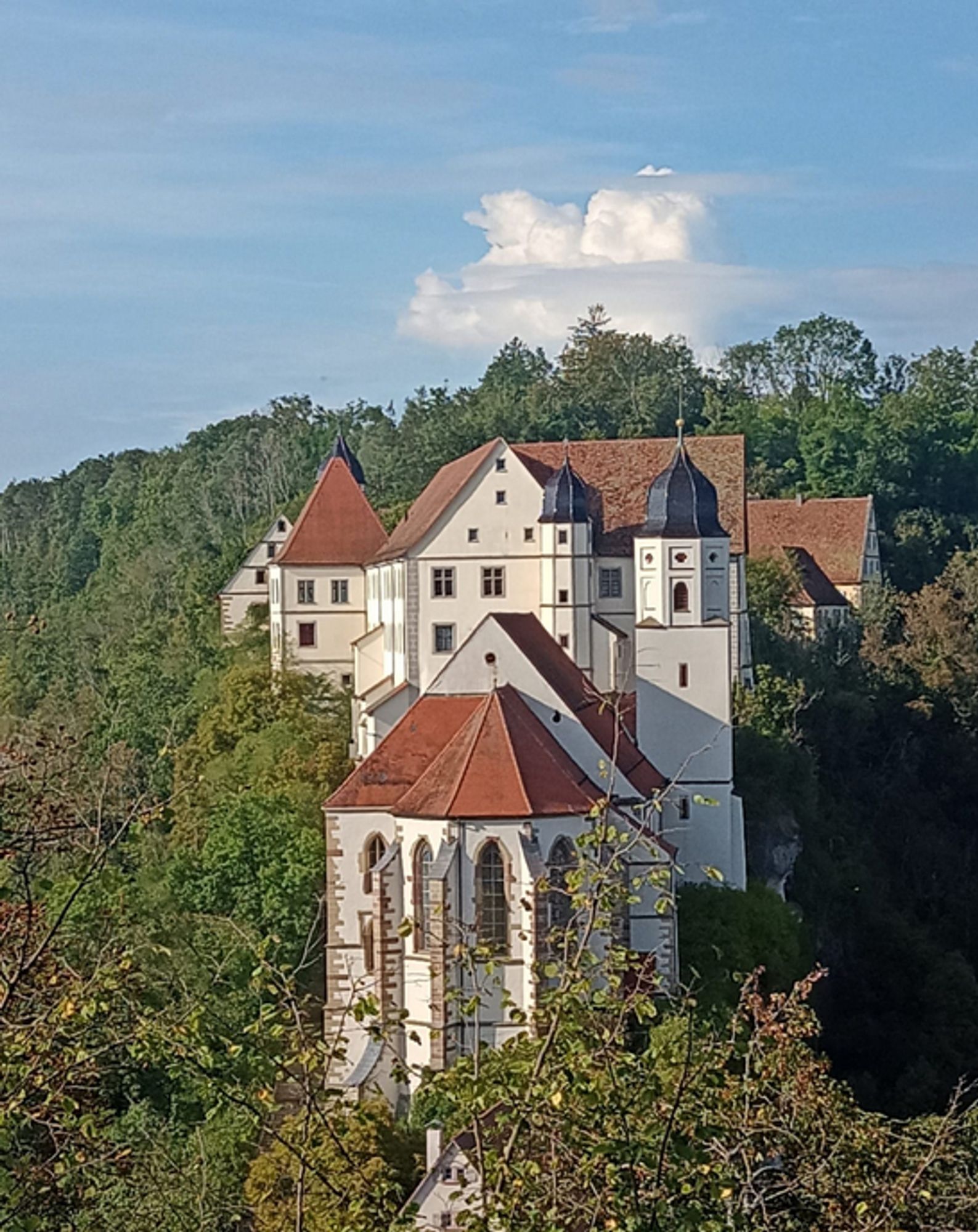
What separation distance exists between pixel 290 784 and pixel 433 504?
792 cm

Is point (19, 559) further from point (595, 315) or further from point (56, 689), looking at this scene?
point (56, 689)

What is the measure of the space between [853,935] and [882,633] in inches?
775

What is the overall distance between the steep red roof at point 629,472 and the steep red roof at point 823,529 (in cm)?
2023

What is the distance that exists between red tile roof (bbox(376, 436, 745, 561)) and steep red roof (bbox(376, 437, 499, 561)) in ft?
0.11

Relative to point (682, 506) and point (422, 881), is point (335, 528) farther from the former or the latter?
point (422, 881)

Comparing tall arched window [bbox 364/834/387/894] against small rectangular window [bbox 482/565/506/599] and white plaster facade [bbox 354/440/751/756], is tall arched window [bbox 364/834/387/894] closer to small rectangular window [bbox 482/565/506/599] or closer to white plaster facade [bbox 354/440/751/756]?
white plaster facade [bbox 354/440/751/756]

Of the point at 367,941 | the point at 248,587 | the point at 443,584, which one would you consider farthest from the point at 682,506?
the point at 248,587

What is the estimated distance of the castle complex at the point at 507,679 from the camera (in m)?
37.0

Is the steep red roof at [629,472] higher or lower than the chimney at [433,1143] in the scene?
higher

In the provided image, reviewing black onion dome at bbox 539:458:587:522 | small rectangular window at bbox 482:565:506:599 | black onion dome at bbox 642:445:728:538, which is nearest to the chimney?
black onion dome at bbox 642:445:728:538

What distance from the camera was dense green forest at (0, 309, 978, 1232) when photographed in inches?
463

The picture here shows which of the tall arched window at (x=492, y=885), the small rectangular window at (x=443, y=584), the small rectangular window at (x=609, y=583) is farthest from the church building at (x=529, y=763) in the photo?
the small rectangular window at (x=609, y=583)

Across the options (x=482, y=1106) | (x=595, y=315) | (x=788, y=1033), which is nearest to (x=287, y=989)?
(x=482, y=1106)

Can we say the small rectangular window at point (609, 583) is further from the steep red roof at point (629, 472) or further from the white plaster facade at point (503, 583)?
the steep red roof at point (629, 472)
